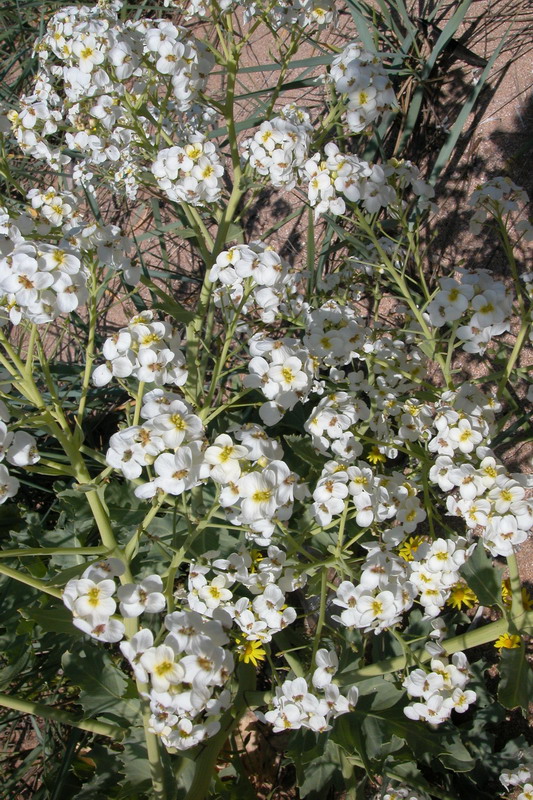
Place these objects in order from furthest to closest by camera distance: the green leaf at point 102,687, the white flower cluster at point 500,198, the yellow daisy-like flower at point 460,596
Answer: the yellow daisy-like flower at point 460,596 → the green leaf at point 102,687 → the white flower cluster at point 500,198

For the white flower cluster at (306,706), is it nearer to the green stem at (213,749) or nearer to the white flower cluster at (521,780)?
the green stem at (213,749)

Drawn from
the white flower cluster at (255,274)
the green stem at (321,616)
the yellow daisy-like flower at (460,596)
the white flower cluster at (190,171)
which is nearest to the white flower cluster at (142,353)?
the white flower cluster at (255,274)

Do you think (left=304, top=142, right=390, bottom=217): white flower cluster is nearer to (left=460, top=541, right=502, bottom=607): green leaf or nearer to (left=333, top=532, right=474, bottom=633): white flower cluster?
(left=333, top=532, right=474, bottom=633): white flower cluster

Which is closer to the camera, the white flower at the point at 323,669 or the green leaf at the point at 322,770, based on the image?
the white flower at the point at 323,669

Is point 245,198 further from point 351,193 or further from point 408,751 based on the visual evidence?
point 408,751

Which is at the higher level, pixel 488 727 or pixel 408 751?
pixel 408 751

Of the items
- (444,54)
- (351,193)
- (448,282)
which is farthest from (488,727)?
(444,54)
